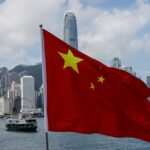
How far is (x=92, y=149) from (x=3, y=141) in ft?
80.1

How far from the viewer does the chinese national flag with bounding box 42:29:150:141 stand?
417 inches

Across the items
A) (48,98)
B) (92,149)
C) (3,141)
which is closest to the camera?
(48,98)

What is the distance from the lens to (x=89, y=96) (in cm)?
1099

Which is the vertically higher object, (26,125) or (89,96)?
(26,125)

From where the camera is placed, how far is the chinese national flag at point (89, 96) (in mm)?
10586

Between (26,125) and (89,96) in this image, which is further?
(26,125)

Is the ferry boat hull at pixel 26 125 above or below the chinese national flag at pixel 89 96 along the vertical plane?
above

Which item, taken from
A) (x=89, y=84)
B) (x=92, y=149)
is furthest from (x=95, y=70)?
(x=92, y=149)

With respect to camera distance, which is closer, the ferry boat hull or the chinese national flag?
the chinese national flag

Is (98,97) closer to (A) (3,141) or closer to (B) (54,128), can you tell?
(B) (54,128)

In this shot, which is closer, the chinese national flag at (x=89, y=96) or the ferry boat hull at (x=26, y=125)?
the chinese national flag at (x=89, y=96)

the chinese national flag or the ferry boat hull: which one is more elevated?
the ferry boat hull

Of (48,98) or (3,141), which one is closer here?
(48,98)

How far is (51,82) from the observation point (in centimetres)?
1061
